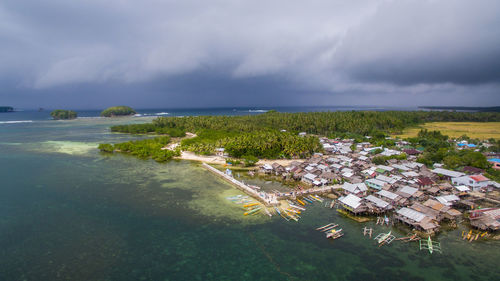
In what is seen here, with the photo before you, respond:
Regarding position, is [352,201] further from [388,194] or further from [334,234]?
[334,234]

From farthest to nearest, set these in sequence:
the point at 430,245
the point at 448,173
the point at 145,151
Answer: the point at 145,151 → the point at 448,173 → the point at 430,245

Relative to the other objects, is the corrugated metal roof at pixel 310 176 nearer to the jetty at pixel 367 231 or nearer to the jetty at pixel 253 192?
the jetty at pixel 253 192

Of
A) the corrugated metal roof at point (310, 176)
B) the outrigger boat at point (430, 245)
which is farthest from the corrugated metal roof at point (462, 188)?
the corrugated metal roof at point (310, 176)

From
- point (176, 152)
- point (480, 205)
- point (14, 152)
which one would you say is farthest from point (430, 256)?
point (14, 152)

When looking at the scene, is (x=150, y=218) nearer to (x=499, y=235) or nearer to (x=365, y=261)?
(x=365, y=261)

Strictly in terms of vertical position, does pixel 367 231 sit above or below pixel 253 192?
below

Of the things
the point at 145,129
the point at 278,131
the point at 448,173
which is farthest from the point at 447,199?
the point at 145,129

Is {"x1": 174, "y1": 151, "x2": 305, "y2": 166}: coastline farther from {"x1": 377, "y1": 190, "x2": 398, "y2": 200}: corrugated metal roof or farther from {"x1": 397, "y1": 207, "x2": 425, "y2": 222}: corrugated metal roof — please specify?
{"x1": 397, "y1": 207, "x2": 425, "y2": 222}: corrugated metal roof
